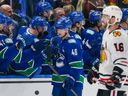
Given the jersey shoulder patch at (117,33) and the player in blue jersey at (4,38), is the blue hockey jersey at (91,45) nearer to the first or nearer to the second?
the player in blue jersey at (4,38)

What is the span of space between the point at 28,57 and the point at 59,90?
65cm

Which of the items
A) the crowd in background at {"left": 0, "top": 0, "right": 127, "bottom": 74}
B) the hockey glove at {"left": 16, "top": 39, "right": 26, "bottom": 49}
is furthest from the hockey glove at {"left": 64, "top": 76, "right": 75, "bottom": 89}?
the hockey glove at {"left": 16, "top": 39, "right": 26, "bottom": 49}

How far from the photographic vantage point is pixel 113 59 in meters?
6.18

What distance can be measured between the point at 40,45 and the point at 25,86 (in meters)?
0.62

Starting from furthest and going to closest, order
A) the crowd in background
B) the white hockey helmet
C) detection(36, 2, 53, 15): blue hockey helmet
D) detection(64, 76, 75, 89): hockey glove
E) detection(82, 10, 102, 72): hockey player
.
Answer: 1. detection(36, 2, 53, 15): blue hockey helmet
2. detection(82, 10, 102, 72): hockey player
3. the crowd in background
4. detection(64, 76, 75, 89): hockey glove
5. the white hockey helmet

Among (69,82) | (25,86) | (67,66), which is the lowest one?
(25,86)

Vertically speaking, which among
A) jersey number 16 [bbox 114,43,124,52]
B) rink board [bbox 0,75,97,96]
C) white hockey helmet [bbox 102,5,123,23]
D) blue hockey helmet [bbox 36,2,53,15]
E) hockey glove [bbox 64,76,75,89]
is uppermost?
white hockey helmet [bbox 102,5,123,23]

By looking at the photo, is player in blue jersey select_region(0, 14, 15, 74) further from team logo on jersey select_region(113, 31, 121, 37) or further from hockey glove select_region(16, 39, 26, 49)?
team logo on jersey select_region(113, 31, 121, 37)

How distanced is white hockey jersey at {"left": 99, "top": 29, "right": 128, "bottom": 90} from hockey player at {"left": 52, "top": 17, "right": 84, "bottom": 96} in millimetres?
561

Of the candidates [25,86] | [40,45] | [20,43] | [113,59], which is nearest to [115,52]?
[113,59]

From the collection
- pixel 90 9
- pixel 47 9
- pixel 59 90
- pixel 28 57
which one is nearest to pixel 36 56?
pixel 28 57

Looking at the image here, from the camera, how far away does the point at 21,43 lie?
709cm

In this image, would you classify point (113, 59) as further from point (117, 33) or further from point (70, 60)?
point (70, 60)

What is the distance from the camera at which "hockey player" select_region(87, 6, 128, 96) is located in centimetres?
611
